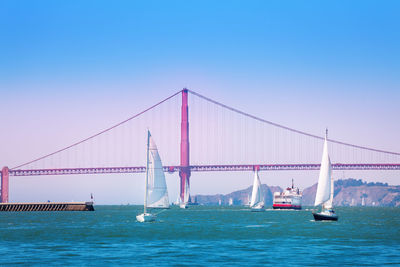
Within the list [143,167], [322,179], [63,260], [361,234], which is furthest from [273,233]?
[143,167]

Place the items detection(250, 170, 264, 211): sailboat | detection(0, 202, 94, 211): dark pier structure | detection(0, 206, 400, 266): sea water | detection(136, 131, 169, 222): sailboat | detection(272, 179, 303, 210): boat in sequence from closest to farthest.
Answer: detection(0, 206, 400, 266): sea water → detection(136, 131, 169, 222): sailboat → detection(250, 170, 264, 211): sailboat → detection(0, 202, 94, 211): dark pier structure → detection(272, 179, 303, 210): boat

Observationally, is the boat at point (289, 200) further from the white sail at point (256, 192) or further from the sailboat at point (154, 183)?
the sailboat at point (154, 183)

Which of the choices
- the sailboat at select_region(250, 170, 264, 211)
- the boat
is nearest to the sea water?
the sailboat at select_region(250, 170, 264, 211)

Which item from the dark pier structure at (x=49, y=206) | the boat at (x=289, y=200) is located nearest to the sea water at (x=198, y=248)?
the dark pier structure at (x=49, y=206)

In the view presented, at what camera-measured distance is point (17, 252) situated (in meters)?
38.5

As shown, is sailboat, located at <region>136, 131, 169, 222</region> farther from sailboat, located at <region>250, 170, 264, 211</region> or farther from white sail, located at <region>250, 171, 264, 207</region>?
sailboat, located at <region>250, 170, 264, 211</region>

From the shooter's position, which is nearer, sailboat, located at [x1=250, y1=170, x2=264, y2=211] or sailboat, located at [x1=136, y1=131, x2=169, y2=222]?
sailboat, located at [x1=136, y1=131, x2=169, y2=222]

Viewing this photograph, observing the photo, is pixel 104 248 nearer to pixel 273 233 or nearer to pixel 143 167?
pixel 273 233

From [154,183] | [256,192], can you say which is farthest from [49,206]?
[154,183]

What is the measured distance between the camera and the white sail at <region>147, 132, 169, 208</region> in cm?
6003

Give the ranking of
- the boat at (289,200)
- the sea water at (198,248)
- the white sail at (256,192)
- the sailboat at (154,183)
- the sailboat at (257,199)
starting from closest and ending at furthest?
the sea water at (198,248)
the sailboat at (154,183)
the white sail at (256,192)
the sailboat at (257,199)
the boat at (289,200)

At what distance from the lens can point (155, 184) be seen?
6019 cm

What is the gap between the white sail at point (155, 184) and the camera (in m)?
60.0

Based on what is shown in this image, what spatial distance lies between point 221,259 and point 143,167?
346 feet
